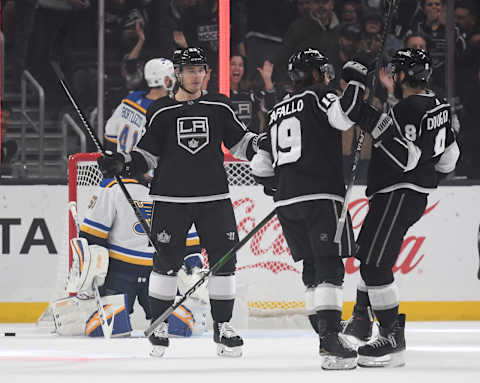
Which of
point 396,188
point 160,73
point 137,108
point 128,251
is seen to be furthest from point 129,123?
point 396,188

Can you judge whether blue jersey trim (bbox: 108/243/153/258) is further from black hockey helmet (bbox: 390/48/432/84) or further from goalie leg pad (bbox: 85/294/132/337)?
black hockey helmet (bbox: 390/48/432/84)

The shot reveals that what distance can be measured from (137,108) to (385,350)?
213cm

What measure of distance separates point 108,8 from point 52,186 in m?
2.65

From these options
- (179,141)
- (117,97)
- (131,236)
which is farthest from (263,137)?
(117,97)

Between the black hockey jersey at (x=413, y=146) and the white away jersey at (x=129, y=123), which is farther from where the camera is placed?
the white away jersey at (x=129, y=123)

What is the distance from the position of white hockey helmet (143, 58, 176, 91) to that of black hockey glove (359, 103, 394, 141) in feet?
5.93

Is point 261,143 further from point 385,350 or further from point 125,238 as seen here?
point 125,238

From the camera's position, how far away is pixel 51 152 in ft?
24.8

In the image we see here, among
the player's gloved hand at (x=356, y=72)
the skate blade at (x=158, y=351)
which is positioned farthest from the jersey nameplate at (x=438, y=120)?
the skate blade at (x=158, y=351)

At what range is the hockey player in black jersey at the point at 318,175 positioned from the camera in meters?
3.51

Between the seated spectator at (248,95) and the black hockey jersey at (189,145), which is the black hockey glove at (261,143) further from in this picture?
the seated spectator at (248,95)

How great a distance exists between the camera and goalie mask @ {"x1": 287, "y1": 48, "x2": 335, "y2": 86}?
3725 mm

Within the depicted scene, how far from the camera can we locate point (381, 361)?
3.60m

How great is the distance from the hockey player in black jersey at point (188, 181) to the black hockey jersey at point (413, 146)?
60 centimetres
